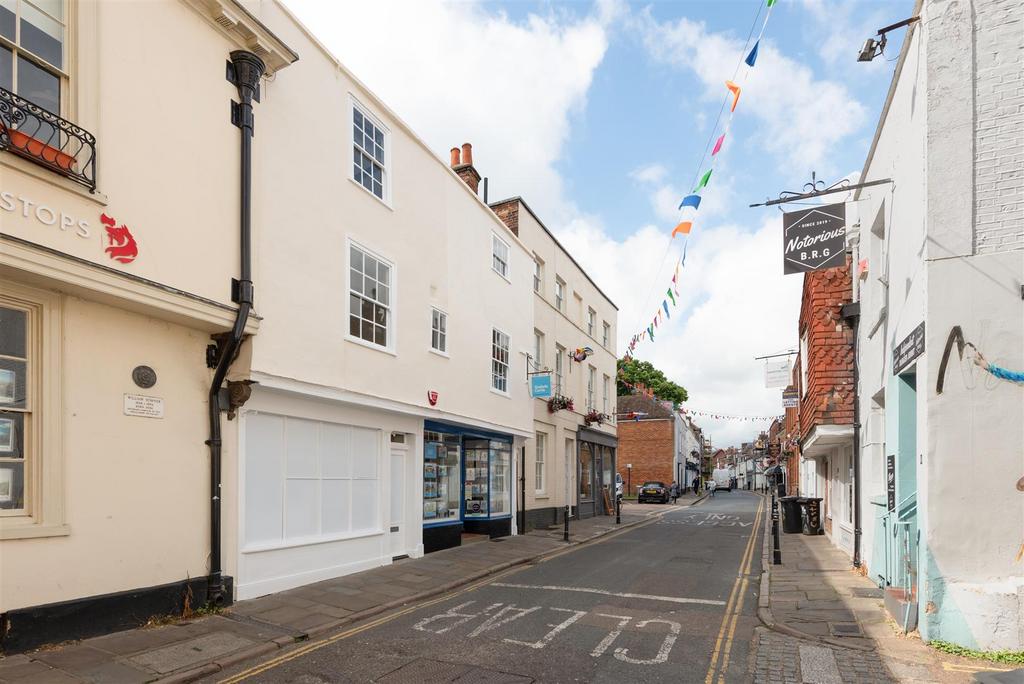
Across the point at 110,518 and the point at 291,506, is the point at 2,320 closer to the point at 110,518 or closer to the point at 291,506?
the point at 110,518

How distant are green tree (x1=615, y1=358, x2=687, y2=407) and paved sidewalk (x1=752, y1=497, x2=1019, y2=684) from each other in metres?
49.3

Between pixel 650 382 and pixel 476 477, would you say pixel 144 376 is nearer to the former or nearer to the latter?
pixel 476 477

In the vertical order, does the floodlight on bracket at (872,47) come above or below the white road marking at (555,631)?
above

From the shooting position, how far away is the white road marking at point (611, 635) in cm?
743

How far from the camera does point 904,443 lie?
972cm

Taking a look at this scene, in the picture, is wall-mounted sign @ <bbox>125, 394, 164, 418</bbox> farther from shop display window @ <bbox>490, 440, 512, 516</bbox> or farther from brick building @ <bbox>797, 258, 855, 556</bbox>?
brick building @ <bbox>797, 258, 855, 556</bbox>

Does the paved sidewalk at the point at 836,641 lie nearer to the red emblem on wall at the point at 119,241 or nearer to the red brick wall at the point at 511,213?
the red emblem on wall at the point at 119,241

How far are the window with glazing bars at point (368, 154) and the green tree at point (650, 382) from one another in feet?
162

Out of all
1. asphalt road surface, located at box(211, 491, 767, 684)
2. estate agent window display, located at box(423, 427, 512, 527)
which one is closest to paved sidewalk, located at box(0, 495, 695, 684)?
asphalt road surface, located at box(211, 491, 767, 684)

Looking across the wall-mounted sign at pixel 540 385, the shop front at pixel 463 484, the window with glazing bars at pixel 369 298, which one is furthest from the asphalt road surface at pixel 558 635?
the wall-mounted sign at pixel 540 385

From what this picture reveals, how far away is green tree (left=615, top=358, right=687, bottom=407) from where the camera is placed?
202 feet

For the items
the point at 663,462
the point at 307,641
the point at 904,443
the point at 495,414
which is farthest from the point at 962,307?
the point at 663,462

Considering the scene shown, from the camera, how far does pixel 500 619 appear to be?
8.94 metres

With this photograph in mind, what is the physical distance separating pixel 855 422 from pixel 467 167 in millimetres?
12594
